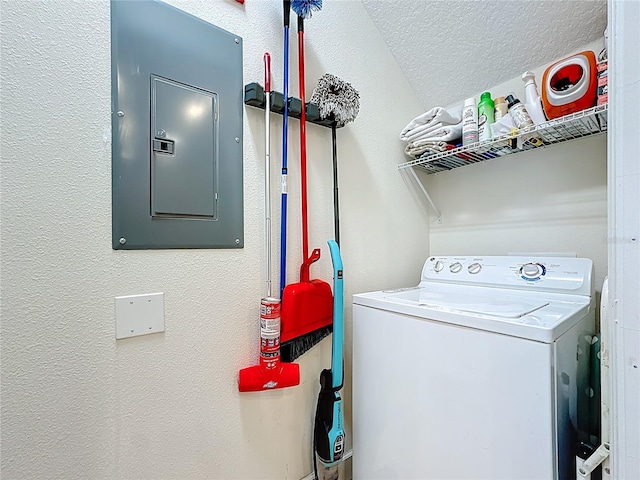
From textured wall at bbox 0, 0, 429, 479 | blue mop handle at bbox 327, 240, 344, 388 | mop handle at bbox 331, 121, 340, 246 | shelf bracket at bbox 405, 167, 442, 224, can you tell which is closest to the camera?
textured wall at bbox 0, 0, 429, 479

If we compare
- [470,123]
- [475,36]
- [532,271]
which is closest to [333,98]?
[470,123]

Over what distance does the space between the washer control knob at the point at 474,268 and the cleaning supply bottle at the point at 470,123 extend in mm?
537

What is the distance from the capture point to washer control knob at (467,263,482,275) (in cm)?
134

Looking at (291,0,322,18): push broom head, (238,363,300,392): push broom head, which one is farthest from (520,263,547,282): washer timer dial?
(291,0,322,18): push broom head

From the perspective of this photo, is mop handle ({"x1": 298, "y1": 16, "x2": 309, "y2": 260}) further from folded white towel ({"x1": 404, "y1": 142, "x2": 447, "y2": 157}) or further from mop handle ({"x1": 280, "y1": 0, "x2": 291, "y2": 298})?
folded white towel ({"x1": 404, "y1": 142, "x2": 447, "y2": 157})

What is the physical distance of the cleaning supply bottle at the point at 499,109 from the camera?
1.31m

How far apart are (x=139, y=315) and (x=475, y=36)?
172 centimetres

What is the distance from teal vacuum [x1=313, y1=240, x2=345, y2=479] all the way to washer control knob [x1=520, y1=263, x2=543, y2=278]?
2.35 feet

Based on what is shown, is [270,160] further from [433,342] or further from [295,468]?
[295,468]

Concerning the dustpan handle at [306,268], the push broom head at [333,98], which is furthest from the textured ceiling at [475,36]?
the dustpan handle at [306,268]

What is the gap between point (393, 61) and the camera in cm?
→ 162

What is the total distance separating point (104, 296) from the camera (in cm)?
83

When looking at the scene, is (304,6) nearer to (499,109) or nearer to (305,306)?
(499,109)

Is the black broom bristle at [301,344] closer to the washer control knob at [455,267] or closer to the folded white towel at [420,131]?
the washer control knob at [455,267]
